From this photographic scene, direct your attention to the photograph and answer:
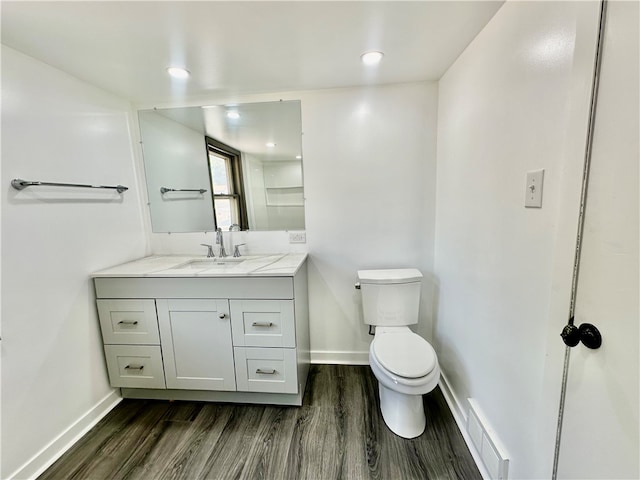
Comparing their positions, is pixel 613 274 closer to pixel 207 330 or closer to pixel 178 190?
pixel 207 330

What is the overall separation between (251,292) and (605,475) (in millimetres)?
1526

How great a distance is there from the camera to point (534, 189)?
98cm

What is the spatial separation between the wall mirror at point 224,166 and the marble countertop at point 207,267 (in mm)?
247

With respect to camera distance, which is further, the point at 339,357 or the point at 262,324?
the point at 339,357

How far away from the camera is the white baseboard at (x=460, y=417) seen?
1.35 metres

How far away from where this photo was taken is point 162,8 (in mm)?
1117

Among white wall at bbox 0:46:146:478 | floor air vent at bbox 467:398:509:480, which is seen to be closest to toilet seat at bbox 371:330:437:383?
floor air vent at bbox 467:398:509:480

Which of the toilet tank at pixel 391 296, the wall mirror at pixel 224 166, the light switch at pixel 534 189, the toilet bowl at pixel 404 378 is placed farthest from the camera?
the wall mirror at pixel 224 166

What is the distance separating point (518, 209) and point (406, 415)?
1248 mm

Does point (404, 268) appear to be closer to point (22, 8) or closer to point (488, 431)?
point (488, 431)

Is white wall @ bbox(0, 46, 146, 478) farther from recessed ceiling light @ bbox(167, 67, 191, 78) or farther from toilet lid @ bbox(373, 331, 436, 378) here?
toilet lid @ bbox(373, 331, 436, 378)

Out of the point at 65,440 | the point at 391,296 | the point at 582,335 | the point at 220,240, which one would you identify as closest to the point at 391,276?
the point at 391,296

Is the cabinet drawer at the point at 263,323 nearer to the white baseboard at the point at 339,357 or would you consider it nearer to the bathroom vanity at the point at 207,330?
the bathroom vanity at the point at 207,330

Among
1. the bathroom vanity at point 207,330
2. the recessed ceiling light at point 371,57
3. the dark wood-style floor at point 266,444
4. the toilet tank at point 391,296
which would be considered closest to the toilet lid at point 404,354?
the toilet tank at point 391,296
